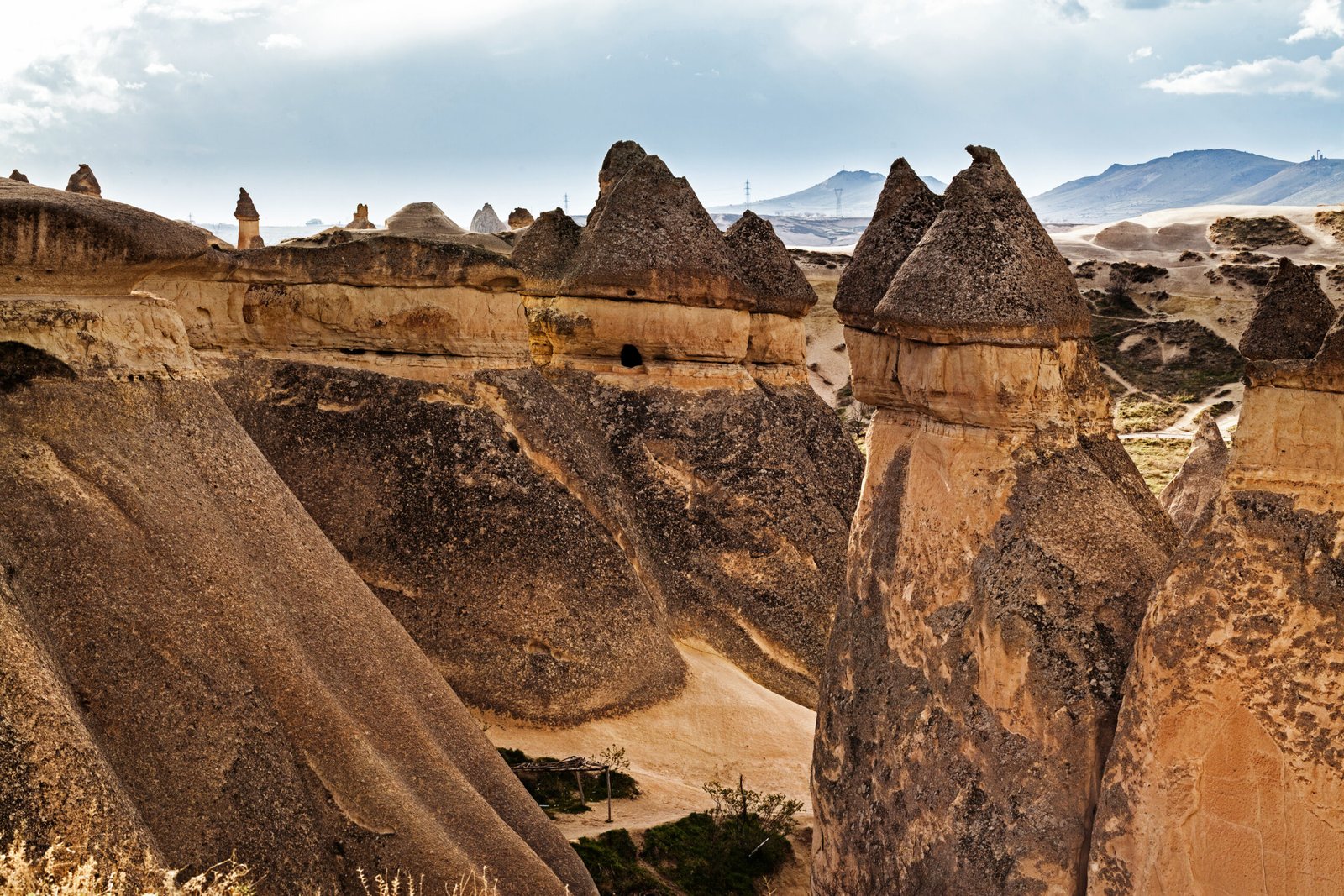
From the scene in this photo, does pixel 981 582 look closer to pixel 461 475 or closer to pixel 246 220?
pixel 461 475

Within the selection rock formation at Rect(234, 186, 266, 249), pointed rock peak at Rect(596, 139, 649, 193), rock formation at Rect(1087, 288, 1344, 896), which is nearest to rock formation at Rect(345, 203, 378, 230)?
rock formation at Rect(234, 186, 266, 249)

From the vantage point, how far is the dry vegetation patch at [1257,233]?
53.7 m

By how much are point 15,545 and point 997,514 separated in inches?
159

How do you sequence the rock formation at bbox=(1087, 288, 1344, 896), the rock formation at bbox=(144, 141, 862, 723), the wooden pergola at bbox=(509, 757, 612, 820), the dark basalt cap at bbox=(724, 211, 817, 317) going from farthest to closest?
1. the dark basalt cap at bbox=(724, 211, 817, 317)
2. the rock formation at bbox=(144, 141, 862, 723)
3. the wooden pergola at bbox=(509, 757, 612, 820)
4. the rock formation at bbox=(1087, 288, 1344, 896)

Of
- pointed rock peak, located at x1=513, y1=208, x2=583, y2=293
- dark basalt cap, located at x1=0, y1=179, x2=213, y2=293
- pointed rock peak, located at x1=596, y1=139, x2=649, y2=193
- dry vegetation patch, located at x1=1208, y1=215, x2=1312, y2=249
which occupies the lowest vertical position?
dark basalt cap, located at x1=0, y1=179, x2=213, y2=293

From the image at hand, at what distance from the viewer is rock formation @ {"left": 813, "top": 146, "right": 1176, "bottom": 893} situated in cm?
539

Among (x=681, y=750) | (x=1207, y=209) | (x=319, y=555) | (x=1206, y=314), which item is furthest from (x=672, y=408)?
(x=1207, y=209)

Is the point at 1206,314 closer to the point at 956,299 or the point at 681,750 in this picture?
the point at 681,750

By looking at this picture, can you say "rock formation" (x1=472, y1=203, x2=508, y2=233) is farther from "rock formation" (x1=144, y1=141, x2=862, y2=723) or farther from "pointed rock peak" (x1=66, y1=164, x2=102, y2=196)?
"rock formation" (x1=144, y1=141, x2=862, y2=723)

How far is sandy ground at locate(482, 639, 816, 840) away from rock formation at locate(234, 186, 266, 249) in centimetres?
2834

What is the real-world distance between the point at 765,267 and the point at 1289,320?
28.4 ft

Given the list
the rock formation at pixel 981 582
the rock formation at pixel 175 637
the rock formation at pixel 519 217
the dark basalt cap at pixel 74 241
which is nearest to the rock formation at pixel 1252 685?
the rock formation at pixel 981 582

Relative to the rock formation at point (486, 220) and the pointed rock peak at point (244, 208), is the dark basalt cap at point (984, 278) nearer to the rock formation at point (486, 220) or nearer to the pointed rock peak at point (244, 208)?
the pointed rock peak at point (244, 208)

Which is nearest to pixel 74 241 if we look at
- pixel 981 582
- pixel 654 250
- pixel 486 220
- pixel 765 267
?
pixel 981 582
